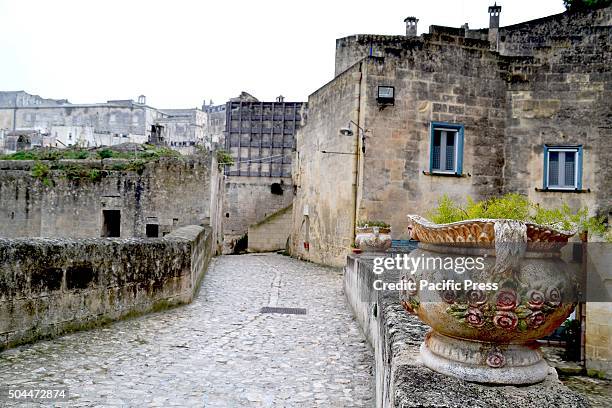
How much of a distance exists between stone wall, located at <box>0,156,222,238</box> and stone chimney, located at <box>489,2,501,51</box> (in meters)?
13.2

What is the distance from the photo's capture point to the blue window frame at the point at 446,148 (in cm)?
1404

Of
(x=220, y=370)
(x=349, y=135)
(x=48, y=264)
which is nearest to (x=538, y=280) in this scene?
(x=220, y=370)

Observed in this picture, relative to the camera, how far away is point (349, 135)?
1450 centimetres

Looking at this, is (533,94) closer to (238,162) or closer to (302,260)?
(302,260)

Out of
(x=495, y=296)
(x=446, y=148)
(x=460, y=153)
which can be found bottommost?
(x=495, y=296)

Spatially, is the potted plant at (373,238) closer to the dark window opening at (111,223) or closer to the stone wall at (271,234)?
the dark window opening at (111,223)

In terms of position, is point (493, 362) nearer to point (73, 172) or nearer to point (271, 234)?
point (73, 172)

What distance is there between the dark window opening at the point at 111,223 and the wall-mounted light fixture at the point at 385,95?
326 inches

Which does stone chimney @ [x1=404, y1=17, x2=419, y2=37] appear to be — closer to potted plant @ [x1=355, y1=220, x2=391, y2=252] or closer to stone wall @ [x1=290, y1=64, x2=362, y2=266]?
stone wall @ [x1=290, y1=64, x2=362, y2=266]

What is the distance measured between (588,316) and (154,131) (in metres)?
18.2

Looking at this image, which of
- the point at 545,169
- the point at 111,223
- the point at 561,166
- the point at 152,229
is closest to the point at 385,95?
the point at 545,169

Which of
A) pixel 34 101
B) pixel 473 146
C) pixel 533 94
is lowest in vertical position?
pixel 473 146

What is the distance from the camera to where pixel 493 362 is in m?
2.19

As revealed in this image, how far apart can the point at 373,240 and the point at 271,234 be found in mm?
14345
